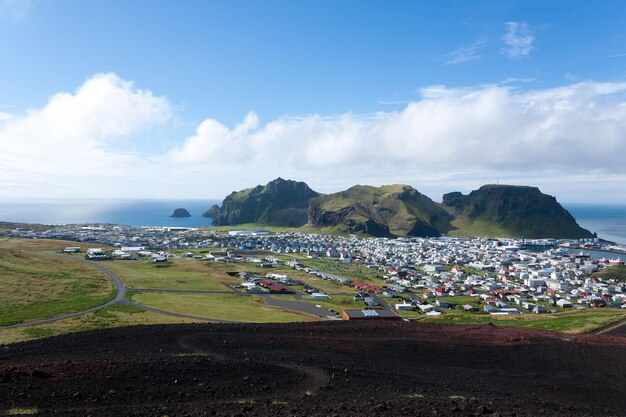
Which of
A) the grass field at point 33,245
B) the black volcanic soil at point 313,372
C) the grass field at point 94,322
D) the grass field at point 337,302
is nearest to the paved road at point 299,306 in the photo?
the grass field at point 337,302

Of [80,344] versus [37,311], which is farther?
[37,311]

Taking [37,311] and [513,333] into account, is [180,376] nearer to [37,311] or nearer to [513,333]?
[513,333]

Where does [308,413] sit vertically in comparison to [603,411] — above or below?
above

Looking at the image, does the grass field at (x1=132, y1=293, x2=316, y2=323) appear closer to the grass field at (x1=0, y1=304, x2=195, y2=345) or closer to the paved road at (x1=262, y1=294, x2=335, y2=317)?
the paved road at (x1=262, y1=294, x2=335, y2=317)

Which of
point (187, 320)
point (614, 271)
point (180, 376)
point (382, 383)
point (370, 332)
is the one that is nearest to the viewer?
point (180, 376)

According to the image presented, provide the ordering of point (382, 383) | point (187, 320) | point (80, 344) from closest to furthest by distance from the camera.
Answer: point (382, 383) < point (80, 344) < point (187, 320)

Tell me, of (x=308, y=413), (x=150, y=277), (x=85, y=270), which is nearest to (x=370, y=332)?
(x=308, y=413)
